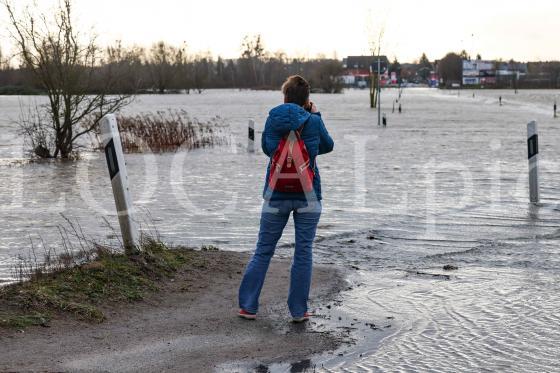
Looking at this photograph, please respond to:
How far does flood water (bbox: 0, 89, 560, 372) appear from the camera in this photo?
580 centimetres

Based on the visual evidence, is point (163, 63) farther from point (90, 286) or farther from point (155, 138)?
point (90, 286)

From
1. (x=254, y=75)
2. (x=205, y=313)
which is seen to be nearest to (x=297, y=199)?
(x=205, y=313)

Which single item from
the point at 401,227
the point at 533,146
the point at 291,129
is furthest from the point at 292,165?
the point at 533,146

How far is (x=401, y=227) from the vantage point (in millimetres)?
10891

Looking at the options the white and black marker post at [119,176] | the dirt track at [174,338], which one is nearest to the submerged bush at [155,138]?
the white and black marker post at [119,176]

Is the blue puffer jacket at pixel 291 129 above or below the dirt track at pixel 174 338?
above

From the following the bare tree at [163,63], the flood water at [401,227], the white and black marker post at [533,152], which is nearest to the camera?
the flood water at [401,227]

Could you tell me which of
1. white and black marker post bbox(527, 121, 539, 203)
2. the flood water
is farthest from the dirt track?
white and black marker post bbox(527, 121, 539, 203)

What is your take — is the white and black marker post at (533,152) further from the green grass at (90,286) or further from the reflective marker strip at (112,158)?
the reflective marker strip at (112,158)

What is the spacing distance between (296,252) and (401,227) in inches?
190

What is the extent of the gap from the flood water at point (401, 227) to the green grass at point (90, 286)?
4.52 ft

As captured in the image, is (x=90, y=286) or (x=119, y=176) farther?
(x=119, y=176)

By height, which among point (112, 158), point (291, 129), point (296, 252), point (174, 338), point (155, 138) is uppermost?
point (291, 129)

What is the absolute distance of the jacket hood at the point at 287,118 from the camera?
19.9 ft
